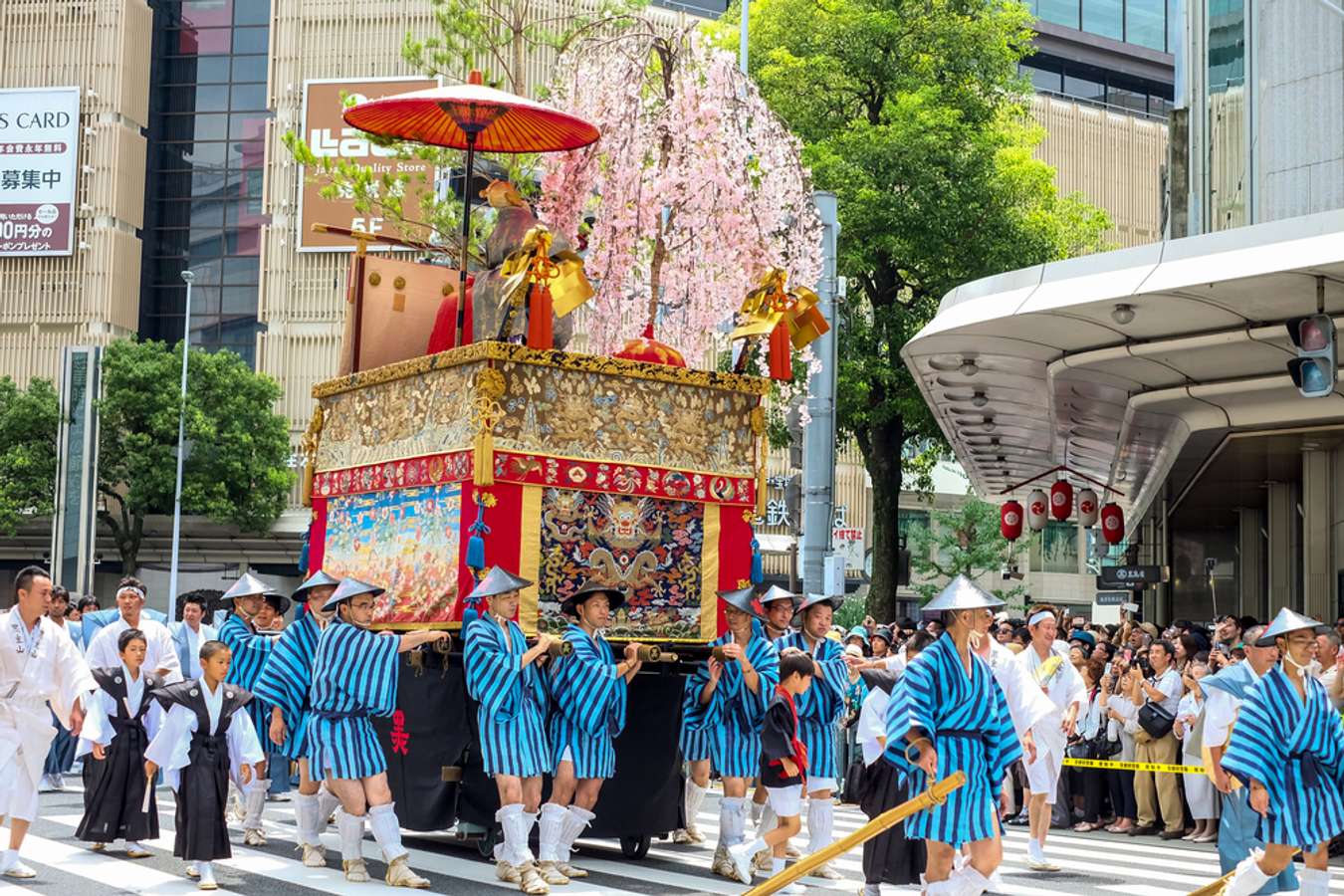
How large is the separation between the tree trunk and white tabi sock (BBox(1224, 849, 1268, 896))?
18.4 m

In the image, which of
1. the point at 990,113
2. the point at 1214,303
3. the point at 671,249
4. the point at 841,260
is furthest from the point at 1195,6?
the point at 671,249

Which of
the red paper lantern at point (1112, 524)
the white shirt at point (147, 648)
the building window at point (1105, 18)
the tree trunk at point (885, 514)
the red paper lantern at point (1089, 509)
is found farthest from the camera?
the building window at point (1105, 18)

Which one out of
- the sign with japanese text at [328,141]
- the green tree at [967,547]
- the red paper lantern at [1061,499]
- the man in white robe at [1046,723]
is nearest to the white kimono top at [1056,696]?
the man in white robe at [1046,723]

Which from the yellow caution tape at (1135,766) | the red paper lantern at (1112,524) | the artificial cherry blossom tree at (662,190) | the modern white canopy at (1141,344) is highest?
the artificial cherry blossom tree at (662,190)

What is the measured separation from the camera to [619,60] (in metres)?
14.2

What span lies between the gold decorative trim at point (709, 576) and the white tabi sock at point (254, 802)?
3.62m

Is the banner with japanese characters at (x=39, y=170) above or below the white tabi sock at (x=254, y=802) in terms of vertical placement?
above

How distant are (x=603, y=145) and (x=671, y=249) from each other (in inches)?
39.7

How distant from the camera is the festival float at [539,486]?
35.3 ft

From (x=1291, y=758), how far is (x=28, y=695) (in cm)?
730

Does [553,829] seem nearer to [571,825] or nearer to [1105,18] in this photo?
[571,825]

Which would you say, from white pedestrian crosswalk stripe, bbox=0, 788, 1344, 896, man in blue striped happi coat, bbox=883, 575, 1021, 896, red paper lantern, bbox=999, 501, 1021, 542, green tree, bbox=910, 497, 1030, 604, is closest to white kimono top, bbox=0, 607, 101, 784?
white pedestrian crosswalk stripe, bbox=0, 788, 1344, 896

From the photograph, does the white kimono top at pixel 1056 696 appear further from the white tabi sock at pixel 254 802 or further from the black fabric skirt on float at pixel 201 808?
the black fabric skirt on float at pixel 201 808

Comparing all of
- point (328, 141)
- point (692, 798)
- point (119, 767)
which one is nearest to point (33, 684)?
point (119, 767)
